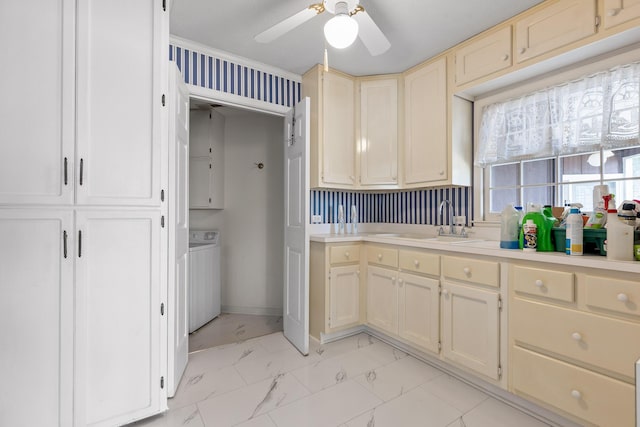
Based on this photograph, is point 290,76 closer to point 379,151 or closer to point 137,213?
point 379,151

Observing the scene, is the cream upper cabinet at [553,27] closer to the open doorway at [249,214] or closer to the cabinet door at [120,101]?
the cabinet door at [120,101]

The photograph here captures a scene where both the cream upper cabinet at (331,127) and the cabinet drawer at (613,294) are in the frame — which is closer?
the cabinet drawer at (613,294)

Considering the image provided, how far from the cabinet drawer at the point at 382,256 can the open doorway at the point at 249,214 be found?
1258 mm

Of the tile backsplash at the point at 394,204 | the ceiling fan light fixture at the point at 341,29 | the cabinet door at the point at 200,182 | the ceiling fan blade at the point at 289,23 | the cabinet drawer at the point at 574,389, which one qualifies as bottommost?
the cabinet drawer at the point at 574,389

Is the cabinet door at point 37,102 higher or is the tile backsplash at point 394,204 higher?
the cabinet door at point 37,102

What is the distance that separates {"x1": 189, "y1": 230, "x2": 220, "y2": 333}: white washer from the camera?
284 centimetres

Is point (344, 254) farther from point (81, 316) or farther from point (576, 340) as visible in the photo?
point (81, 316)

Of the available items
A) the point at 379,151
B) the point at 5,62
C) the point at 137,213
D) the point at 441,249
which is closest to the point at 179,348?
the point at 137,213

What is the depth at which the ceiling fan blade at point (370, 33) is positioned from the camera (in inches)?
60.9

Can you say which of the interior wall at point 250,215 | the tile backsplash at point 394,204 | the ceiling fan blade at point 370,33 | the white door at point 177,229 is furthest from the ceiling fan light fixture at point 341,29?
the interior wall at point 250,215

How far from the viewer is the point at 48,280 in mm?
1369

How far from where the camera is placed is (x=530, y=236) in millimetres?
1674

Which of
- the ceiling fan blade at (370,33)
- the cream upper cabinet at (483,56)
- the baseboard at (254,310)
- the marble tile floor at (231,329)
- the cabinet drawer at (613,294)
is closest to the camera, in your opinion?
the cabinet drawer at (613,294)

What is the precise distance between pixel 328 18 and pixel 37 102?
1.74m
